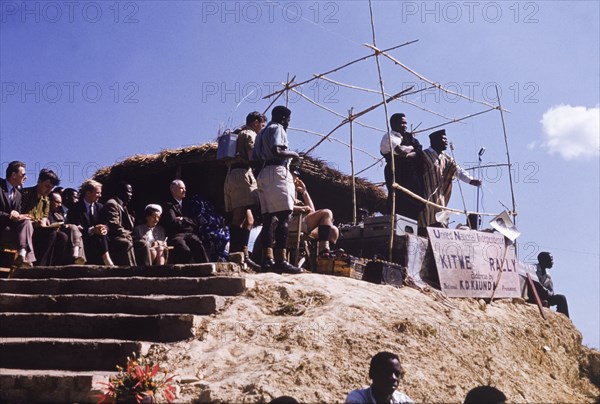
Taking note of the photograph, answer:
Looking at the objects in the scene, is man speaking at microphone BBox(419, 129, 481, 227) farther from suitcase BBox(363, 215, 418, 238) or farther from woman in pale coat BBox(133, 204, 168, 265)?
woman in pale coat BBox(133, 204, 168, 265)

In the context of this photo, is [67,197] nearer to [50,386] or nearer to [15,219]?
[15,219]

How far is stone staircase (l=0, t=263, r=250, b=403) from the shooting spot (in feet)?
16.9

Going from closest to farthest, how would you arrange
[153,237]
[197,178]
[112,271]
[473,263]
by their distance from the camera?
[112,271]
[153,237]
[473,263]
[197,178]

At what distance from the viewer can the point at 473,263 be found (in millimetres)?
8828

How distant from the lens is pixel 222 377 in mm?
4902

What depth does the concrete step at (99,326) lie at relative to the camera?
566 cm

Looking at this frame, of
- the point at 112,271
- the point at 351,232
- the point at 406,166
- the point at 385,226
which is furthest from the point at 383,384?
the point at 406,166

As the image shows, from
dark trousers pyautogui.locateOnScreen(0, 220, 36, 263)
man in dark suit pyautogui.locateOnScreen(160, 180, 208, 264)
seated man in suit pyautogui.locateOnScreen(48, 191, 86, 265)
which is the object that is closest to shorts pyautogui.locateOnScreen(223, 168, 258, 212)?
man in dark suit pyautogui.locateOnScreen(160, 180, 208, 264)

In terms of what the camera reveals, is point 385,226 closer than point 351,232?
Yes

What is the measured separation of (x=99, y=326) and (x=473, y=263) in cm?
520

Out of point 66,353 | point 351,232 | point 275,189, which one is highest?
point 275,189

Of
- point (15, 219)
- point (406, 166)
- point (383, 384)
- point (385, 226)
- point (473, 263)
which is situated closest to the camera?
point (383, 384)

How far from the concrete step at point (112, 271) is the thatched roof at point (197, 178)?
4128 mm

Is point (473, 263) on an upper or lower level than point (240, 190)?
lower
